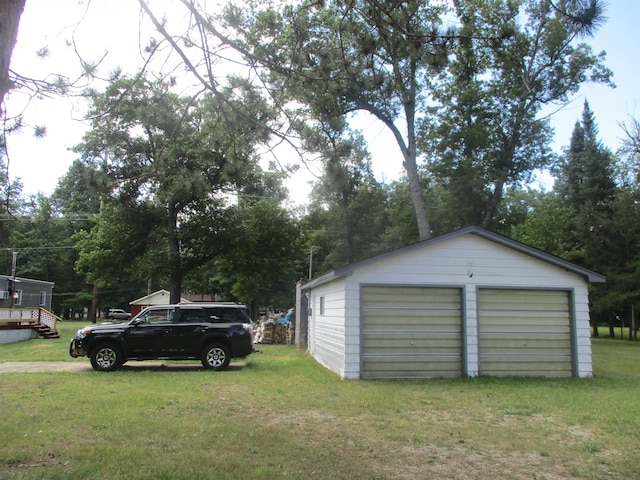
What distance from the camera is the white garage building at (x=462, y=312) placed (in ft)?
37.0

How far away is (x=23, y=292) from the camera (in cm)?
3281

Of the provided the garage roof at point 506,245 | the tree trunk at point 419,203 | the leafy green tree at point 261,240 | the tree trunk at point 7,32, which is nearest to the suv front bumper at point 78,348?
the garage roof at point 506,245

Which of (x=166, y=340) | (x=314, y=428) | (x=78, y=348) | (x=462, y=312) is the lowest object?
(x=314, y=428)

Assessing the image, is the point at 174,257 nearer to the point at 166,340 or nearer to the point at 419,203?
the point at 419,203

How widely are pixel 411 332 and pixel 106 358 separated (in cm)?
741

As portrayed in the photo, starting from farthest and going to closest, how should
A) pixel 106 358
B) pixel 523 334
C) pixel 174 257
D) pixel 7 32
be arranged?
pixel 174 257
pixel 106 358
pixel 523 334
pixel 7 32

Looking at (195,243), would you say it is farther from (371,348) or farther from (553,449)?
(553,449)

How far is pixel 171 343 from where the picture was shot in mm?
12508

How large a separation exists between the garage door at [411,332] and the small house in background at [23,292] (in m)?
24.7

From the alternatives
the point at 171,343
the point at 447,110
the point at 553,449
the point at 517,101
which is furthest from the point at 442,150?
the point at 553,449

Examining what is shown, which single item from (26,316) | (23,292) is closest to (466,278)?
(26,316)

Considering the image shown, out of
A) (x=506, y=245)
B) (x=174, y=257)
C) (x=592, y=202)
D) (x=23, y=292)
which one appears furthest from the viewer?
(x=23, y=292)

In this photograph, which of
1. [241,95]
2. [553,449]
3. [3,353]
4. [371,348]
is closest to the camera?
[553,449]

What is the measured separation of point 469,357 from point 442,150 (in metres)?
17.4
